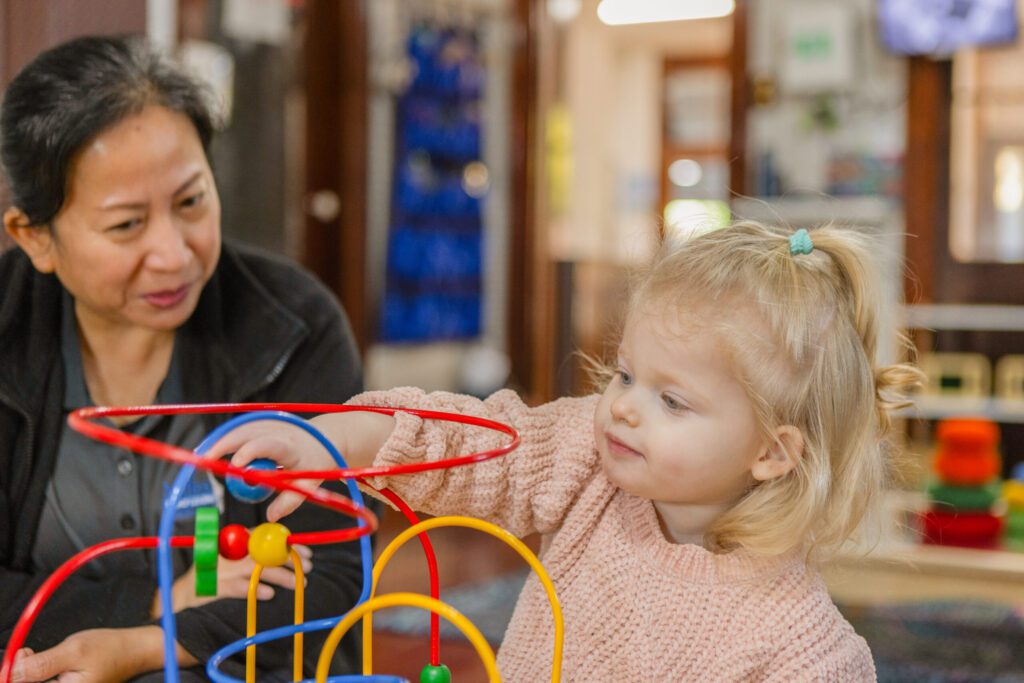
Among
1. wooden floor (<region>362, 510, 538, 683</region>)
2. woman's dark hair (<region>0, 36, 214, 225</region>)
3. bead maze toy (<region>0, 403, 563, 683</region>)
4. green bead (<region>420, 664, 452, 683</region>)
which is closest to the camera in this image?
bead maze toy (<region>0, 403, 563, 683</region>)

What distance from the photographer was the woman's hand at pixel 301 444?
0.88 m

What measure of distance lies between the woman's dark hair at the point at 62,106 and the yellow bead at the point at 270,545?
700 millimetres

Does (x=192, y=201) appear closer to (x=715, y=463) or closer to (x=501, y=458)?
(x=501, y=458)

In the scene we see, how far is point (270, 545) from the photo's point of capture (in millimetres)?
768

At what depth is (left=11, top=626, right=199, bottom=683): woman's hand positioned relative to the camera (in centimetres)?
114

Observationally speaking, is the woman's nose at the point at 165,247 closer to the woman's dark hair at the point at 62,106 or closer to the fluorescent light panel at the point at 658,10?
the woman's dark hair at the point at 62,106

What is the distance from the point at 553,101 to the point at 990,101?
6.18ft

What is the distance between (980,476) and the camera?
3.44 meters

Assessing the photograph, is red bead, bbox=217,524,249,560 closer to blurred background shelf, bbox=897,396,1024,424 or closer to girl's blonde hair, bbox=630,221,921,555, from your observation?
girl's blonde hair, bbox=630,221,921,555

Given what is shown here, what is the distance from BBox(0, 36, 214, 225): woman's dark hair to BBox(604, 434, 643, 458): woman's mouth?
0.67 m

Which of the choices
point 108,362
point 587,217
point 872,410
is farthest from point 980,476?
point 587,217

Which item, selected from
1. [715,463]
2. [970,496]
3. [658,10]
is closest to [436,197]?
[658,10]

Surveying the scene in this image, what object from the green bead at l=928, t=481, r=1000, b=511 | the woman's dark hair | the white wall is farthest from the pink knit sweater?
the white wall

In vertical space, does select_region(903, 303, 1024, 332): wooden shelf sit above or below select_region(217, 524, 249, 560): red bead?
below
